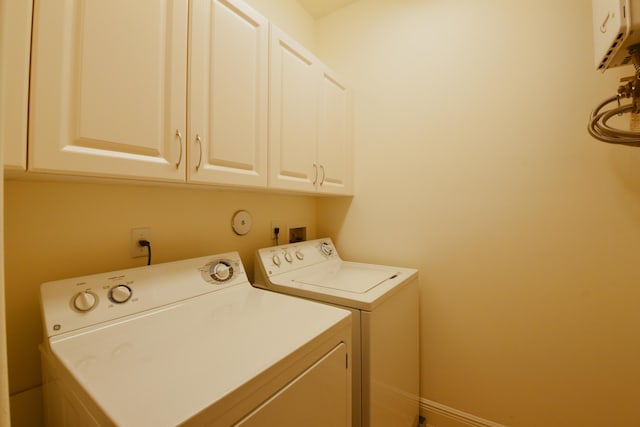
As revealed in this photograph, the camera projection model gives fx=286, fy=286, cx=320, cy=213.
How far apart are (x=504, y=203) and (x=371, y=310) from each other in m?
0.98

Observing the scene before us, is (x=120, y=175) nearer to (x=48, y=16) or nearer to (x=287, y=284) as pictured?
(x=48, y=16)

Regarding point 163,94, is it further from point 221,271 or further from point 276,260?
point 276,260

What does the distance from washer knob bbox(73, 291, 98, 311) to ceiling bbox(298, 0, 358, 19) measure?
2144 mm

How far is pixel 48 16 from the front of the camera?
2.29ft

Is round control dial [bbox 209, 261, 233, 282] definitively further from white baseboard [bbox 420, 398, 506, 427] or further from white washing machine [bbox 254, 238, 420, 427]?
white baseboard [bbox 420, 398, 506, 427]

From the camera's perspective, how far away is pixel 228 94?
113 centimetres

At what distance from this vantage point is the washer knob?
0.87 m

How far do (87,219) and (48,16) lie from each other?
631 mm

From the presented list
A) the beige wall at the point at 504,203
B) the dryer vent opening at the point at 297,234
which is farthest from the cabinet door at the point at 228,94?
the beige wall at the point at 504,203

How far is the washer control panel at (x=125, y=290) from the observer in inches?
33.1

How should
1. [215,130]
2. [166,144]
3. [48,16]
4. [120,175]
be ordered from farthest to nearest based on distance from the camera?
[215,130] → [166,144] → [120,175] → [48,16]

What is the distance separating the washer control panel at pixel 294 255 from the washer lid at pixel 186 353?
38 cm

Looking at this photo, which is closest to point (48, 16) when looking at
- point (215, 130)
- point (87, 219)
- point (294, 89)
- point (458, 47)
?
point (215, 130)

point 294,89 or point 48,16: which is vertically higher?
point 294,89
